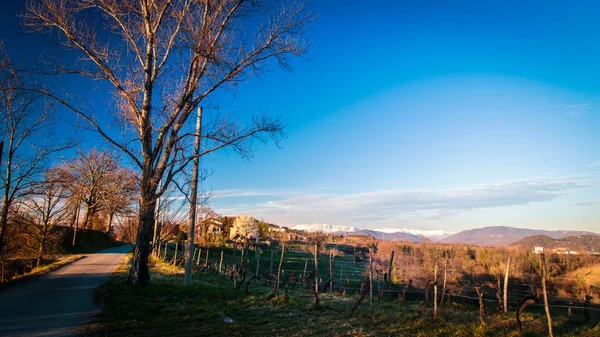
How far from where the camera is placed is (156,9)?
12.1 meters

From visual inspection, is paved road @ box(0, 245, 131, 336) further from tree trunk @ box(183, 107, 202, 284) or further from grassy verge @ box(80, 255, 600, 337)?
tree trunk @ box(183, 107, 202, 284)

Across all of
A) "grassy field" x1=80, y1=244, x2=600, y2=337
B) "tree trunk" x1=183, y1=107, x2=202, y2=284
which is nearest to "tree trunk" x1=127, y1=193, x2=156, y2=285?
"grassy field" x1=80, y1=244, x2=600, y2=337

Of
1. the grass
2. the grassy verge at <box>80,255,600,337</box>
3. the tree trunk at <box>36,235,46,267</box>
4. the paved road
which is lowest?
the grass

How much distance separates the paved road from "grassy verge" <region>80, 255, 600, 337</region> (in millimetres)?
525

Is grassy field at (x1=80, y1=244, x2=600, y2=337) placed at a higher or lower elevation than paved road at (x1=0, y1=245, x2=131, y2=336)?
lower

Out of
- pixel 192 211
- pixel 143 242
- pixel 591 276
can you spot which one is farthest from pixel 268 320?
pixel 591 276

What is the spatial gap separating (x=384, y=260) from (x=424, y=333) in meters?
29.8

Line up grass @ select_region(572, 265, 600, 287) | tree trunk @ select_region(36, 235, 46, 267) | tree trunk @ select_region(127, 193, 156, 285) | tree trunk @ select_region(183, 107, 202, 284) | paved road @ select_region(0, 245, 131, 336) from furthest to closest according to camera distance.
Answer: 1. tree trunk @ select_region(36, 235, 46, 267)
2. grass @ select_region(572, 265, 600, 287)
3. tree trunk @ select_region(183, 107, 202, 284)
4. tree trunk @ select_region(127, 193, 156, 285)
5. paved road @ select_region(0, 245, 131, 336)

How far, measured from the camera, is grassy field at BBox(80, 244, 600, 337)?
751 cm

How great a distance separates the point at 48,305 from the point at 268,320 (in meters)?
6.37

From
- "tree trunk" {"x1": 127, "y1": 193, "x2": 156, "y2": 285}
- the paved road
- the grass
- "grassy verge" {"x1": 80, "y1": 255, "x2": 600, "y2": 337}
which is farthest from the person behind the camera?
the grass

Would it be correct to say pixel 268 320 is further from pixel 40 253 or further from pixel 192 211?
pixel 40 253

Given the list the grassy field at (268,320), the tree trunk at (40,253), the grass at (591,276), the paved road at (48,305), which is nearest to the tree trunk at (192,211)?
the grassy field at (268,320)

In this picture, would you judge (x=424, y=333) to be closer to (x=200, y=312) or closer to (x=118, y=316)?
(x=200, y=312)
